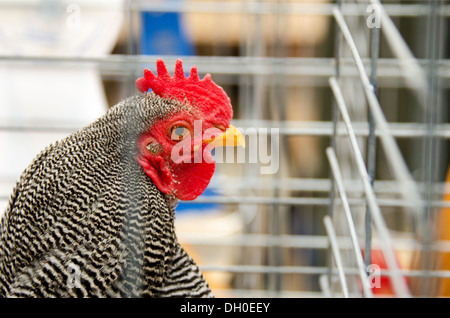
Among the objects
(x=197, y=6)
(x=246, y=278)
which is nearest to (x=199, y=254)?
(x=246, y=278)

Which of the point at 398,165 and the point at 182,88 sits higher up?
the point at 182,88

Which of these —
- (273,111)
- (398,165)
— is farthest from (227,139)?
(273,111)

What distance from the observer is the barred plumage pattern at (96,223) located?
0.64 meters

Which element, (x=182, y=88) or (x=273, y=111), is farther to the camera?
(x=273, y=111)

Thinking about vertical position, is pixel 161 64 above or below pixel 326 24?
below

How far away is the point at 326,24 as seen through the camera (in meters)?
1.71

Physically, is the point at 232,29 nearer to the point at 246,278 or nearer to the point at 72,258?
the point at 246,278

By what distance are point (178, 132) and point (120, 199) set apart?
4.7 inches

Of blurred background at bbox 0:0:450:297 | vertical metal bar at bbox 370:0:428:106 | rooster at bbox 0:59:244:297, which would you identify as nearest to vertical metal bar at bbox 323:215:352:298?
blurred background at bbox 0:0:450:297

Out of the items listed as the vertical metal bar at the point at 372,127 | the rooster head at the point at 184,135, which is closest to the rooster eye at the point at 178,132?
the rooster head at the point at 184,135

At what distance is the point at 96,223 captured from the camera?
2.13ft

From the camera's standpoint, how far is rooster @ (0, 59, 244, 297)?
640 millimetres

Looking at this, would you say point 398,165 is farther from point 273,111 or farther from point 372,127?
point 273,111
